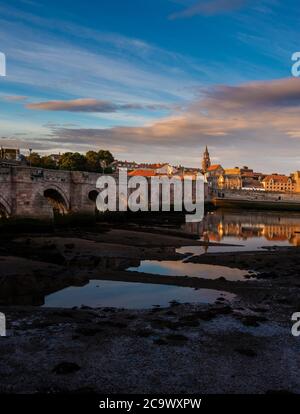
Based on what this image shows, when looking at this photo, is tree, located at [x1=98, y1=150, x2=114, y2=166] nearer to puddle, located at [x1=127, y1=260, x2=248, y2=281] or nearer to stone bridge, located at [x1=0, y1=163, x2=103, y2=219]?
stone bridge, located at [x1=0, y1=163, x2=103, y2=219]

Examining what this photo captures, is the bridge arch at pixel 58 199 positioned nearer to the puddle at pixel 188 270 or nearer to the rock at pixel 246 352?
the puddle at pixel 188 270

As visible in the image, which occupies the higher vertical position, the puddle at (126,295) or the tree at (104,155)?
the tree at (104,155)

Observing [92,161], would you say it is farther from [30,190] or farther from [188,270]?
[188,270]

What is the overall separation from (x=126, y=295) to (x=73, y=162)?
80216 millimetres

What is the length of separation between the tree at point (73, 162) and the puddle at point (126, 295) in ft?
250

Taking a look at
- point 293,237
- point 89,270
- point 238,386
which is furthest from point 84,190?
point 238,386

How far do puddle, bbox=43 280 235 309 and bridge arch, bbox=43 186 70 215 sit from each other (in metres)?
27.8

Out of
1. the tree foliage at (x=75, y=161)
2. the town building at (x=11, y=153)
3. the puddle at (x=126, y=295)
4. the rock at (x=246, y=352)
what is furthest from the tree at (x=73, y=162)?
the rock at (x=246, y=352)

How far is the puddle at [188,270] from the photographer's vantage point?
72.6 ft

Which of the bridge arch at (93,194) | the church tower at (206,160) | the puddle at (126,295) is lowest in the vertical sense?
the puddle at (126,295)

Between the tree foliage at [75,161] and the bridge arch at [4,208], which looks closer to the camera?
the bridge arch at [4,208]

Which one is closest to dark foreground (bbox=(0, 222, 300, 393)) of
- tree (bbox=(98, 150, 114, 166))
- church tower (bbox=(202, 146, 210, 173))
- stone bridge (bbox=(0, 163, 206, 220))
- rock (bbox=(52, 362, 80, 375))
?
rock (bbox=(52, 362, 80, 375))

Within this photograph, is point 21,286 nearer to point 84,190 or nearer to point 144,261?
point 144,261
